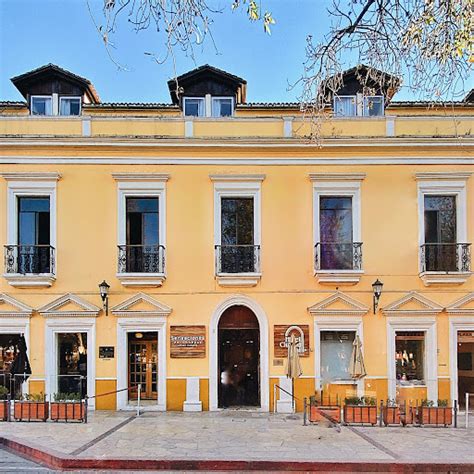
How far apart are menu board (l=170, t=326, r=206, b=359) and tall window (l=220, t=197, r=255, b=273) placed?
1989mm

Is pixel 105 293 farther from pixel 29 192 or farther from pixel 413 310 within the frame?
pixel 413 310

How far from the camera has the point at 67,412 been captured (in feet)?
50.9

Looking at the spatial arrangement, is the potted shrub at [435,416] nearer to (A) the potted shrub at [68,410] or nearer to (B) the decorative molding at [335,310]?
(B) the decorative molding at [335,310]

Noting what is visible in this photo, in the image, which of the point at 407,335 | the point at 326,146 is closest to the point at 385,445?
the point at 407,335

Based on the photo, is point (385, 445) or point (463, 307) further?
point (463, 307)

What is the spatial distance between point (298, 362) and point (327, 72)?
11488 millimetres

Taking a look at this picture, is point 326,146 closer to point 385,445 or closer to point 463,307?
point 463,307

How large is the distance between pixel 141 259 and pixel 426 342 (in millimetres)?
8809

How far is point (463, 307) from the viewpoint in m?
18.0

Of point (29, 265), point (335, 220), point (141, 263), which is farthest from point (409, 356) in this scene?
point (29, 265)

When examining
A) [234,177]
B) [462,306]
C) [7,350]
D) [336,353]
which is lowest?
[336,353]

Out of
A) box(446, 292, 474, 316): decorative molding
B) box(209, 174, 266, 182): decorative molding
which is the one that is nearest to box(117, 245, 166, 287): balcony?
box(209, 174, 266, 182): decorative molding

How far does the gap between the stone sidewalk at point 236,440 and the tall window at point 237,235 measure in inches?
173

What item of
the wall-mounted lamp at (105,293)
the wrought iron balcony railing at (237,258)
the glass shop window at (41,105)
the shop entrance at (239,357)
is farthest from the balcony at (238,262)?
the glass shop window at (41,105)
